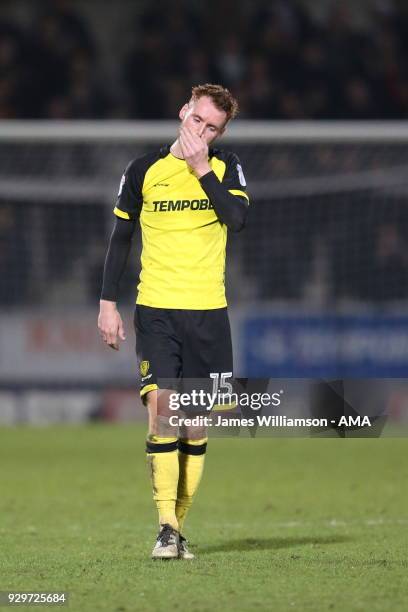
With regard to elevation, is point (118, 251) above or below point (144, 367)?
above

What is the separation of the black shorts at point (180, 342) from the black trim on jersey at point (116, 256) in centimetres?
20

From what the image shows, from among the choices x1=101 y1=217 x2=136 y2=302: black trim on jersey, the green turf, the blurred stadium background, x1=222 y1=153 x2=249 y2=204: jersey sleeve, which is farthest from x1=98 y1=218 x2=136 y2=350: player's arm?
the blurred stadium background

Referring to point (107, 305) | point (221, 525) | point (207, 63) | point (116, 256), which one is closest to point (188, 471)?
point (107, 305)

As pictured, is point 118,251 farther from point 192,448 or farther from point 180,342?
point 192,448

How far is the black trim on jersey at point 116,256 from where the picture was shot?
5.83 metres

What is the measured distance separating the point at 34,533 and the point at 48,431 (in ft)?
19.2

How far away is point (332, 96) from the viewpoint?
15.6 metres

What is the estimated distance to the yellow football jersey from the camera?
5719mm

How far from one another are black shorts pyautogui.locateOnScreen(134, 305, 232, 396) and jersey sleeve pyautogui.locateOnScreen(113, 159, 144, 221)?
0.44 m

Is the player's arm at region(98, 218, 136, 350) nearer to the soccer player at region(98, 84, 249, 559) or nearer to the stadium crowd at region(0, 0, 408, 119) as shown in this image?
the soccer player at region(98, 84, 249, 559)

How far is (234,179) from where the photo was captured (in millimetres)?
5762

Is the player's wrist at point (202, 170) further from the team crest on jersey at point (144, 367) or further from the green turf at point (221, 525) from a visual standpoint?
the green turf at point (221, 525)

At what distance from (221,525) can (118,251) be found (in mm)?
2038
